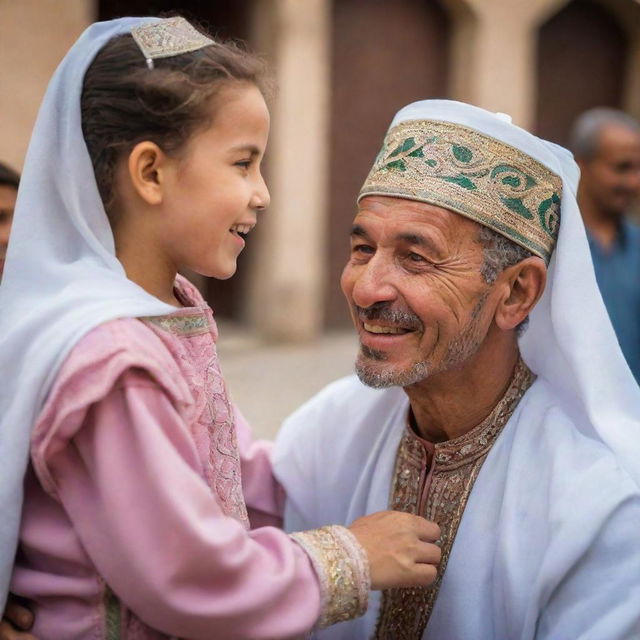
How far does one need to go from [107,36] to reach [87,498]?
0.95m

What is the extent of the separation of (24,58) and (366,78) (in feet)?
13.6

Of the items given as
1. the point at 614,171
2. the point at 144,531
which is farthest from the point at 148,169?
the point at 614,171

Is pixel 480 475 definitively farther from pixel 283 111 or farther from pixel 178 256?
pixel 283 111

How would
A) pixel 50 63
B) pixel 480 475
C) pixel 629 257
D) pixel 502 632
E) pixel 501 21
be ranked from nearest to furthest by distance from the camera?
pixel 502 632 → pixel 480 475 → pixel 629 257 → pixel 50 63 → pixel 501 21

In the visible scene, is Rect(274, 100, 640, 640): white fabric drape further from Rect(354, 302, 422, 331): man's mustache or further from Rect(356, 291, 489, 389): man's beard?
Rect(354, 302, 422, 331): man's mustache

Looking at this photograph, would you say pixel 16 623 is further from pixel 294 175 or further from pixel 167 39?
pixel 294 175

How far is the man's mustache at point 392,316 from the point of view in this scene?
260 cm

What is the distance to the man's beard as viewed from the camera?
259 cm

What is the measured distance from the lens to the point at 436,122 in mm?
2684

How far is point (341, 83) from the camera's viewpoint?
10.4 metres

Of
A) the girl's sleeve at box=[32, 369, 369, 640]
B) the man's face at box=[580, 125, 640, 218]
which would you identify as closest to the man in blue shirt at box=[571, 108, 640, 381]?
the man's face at box=[580, 125, 640, 218]

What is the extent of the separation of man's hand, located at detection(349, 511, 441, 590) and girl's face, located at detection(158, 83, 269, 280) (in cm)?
67

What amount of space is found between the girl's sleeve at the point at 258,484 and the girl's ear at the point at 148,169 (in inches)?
39.1

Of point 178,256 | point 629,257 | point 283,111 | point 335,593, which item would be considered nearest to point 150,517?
point 335,593
